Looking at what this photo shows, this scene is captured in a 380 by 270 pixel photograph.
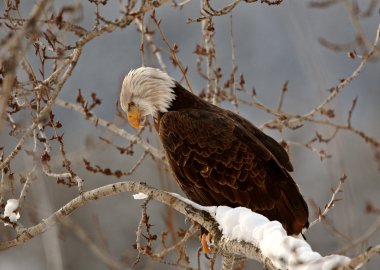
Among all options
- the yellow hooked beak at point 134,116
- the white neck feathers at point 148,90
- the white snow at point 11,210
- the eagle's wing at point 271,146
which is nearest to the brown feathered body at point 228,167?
the eagle's wing at point 271,146

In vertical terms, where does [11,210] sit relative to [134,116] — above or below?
below

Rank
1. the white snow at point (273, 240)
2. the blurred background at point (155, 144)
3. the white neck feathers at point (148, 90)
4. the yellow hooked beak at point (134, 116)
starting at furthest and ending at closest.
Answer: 1. the blurred background at point (155, 144)
2. the yellow hooked beak at point (134, 116)
3. the white neck feathers at point (148, 90)
4. the white snow at point (273, 240)

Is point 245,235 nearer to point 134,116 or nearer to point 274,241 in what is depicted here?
point 274,241

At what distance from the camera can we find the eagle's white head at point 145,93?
453cm

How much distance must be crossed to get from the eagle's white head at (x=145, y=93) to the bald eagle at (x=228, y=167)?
0.68 feet

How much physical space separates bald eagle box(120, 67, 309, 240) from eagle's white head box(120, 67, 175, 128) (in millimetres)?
208

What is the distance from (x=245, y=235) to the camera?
9.61 feet

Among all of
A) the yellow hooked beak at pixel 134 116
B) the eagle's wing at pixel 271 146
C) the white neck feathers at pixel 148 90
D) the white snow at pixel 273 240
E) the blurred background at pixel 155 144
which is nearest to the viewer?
the white snow at pixel 273 240

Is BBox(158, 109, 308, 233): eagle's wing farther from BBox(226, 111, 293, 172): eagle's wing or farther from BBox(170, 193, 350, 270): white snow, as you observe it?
BBox(170, 193, 350, 270): white snow

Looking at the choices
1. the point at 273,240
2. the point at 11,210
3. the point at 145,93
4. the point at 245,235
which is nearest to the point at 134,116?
the point at 145,93

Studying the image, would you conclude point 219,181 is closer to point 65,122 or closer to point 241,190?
point 241,190

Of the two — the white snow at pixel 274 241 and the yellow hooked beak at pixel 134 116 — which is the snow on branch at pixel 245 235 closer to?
the white snow at pixel 274 241

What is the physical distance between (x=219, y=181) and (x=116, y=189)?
835mm

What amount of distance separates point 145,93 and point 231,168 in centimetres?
86
